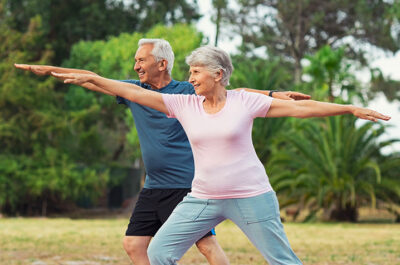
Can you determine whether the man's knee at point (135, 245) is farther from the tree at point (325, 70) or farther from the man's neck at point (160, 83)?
Result: the tree at point (325, 70)

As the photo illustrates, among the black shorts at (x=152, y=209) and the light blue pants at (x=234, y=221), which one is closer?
the light blue pants at (x=234, y=221)

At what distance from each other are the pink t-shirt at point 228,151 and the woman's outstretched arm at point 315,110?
0.07 meters

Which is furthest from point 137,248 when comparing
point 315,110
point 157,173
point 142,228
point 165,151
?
point 315,110

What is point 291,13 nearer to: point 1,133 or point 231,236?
point 1,133

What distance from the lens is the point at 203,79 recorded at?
4379 mm

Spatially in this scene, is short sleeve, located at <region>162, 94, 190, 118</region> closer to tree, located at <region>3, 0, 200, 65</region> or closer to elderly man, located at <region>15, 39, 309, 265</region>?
elderly man, located at <region>15, 39, 309, 265</region>

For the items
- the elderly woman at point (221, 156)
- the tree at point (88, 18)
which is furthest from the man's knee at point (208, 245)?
the tree at point (88, 18)

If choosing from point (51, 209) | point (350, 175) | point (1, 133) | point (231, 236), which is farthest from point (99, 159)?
point (231, 236)

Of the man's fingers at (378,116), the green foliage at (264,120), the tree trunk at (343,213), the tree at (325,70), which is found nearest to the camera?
the man's fingers at (378,116)

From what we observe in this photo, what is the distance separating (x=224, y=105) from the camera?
4.37 meters

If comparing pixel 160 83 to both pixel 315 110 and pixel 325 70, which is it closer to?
pixel 315 110

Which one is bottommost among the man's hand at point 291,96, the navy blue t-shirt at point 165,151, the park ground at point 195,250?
the park ground at point 195,250

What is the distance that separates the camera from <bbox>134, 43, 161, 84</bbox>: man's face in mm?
5422

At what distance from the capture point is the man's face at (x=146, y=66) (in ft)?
17.8
